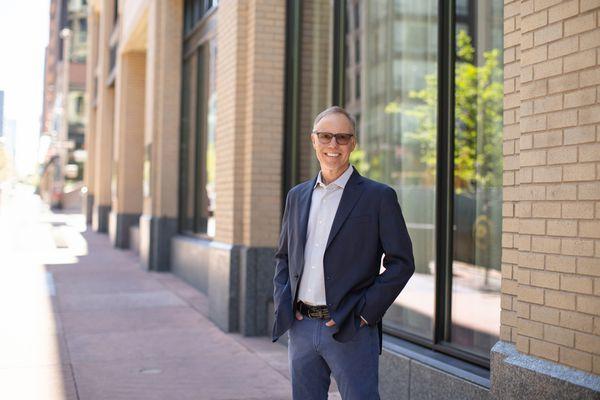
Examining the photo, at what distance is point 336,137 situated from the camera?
3.14 metres

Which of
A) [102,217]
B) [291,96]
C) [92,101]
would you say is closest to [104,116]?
[102,217]

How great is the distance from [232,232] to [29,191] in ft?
661

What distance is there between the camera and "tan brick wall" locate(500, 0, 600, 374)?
3074 mm

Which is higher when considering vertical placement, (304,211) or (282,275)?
(304,211)

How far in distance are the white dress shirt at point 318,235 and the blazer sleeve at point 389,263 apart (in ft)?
0.68

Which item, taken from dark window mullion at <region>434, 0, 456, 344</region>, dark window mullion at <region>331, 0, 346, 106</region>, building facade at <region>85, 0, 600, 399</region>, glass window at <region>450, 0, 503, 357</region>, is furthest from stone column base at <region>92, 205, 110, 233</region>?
dark window mullion at <region>434, 0, 456, 344</region>

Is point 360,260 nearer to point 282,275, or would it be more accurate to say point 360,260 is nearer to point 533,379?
point 282,275

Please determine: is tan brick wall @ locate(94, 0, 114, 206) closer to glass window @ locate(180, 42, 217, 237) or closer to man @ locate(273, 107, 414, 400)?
glass window @ locate(180, 42, 217, 237)

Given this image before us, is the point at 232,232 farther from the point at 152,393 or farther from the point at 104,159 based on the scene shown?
the point at 104,159

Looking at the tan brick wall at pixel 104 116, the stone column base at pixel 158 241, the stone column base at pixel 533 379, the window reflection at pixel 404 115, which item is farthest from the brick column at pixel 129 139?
the stone column base at pixel 533 379

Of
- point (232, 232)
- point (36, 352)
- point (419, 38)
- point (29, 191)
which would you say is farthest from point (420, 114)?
point (29, 191)

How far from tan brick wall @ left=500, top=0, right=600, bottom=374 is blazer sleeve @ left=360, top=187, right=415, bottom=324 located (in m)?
0.71

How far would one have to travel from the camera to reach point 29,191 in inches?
7736

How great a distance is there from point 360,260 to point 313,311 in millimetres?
302
